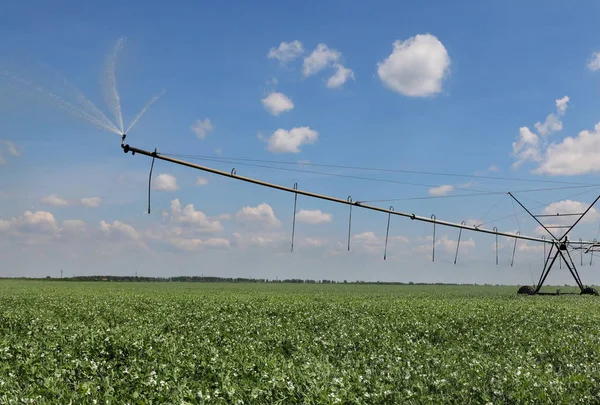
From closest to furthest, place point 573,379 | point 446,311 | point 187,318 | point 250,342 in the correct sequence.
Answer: point 573,379
point 250,342
point 187,318
point 446,311

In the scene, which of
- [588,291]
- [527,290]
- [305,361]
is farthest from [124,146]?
[588,291]

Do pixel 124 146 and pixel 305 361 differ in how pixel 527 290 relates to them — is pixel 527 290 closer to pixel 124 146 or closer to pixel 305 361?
pixel 305 361

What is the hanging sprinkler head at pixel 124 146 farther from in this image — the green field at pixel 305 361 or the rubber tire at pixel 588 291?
the rubber tire at pixel 588 291

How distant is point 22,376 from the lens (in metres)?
13.0

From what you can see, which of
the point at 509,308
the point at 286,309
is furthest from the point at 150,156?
the point at 509,308

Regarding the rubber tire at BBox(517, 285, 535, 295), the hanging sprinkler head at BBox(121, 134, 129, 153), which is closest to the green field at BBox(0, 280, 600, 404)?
the hanging sprinkler head at BBox(121, 134, 129, 153)

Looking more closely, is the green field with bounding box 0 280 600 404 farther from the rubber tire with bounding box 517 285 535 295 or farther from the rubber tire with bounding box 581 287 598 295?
the rubber tire with bounding box 581 287 598 295

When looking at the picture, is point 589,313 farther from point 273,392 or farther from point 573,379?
point 273,392

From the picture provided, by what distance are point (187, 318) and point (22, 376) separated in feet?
40.9

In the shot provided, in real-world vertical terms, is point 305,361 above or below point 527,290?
below

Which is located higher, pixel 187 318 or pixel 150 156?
pixel 150 156

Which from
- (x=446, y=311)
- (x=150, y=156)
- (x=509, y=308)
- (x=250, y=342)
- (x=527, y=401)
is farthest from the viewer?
(x=509, y=308)

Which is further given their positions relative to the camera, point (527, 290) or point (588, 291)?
point (527, 290)

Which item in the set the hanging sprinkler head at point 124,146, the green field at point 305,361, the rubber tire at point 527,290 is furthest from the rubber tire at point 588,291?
the hanging sprinkler head at point 124,146
